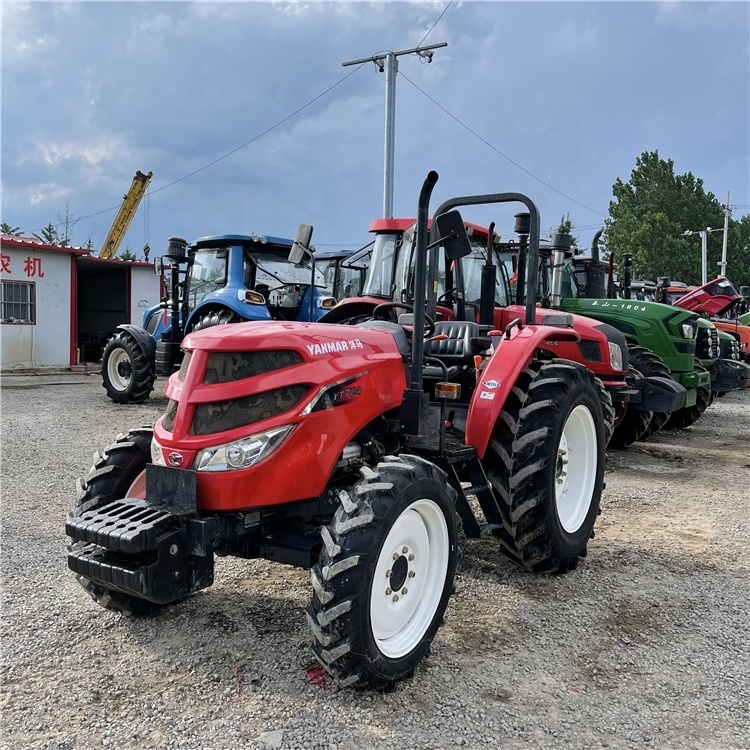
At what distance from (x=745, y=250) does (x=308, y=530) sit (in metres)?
48.2

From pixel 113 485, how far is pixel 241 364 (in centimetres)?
93

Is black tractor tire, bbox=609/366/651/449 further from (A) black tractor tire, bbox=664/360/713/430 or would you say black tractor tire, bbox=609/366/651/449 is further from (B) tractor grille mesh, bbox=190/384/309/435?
(B) tractor grille mesh, bbox=190/384/309/435

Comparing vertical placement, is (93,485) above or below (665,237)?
below

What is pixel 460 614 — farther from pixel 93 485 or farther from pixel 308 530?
pixel 93 485

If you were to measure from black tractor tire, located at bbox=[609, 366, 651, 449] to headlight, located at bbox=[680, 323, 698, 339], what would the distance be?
4.30ft

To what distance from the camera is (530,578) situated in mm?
3811

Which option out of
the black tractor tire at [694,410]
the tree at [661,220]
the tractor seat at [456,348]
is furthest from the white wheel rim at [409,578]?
the tree at [661,220]

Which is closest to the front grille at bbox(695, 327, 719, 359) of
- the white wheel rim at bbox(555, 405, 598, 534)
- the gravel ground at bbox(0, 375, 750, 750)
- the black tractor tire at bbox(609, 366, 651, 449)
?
the black tractor tire at bbox(609, 366, 651, 449)

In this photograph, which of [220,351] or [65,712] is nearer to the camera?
[65,712]

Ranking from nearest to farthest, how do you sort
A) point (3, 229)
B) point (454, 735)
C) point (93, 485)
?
point (454, 735) → point (93, 485) → point (3, 229)

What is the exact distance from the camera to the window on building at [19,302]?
52.9 ft

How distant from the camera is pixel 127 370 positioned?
436 inches

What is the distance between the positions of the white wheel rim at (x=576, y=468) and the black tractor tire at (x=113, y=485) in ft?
7.39

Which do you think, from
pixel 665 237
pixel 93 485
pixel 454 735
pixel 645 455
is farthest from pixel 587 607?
pixel 665 237
